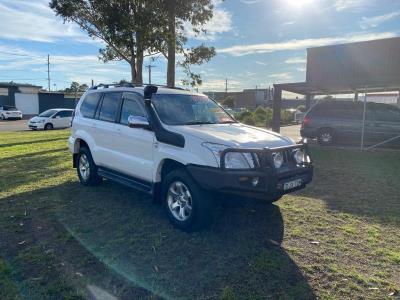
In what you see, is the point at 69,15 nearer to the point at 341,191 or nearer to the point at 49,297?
the point at 341,191

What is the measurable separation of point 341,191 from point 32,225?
210 inches

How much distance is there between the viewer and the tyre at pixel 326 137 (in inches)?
559

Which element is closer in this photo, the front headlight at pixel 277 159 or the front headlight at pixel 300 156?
the front headlight at pixel 277 159

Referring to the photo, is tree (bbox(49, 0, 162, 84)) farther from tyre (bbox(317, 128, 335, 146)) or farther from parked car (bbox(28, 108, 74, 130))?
parked car (bbox(28, 108, 74, 130))

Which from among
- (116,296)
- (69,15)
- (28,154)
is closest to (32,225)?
(116,296)

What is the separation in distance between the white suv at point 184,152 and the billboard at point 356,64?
33.0ft

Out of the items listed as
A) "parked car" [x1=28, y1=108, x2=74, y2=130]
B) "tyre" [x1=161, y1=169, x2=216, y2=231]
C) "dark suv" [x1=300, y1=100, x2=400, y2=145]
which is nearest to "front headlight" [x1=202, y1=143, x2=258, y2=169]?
"tyre" [x1=161, y1=169, x2=216, y2=231]

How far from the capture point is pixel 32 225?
4887 millimetres

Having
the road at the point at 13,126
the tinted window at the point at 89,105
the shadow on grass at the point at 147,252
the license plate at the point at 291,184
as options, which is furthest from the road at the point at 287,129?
the shadow on grass at the point at 147,252

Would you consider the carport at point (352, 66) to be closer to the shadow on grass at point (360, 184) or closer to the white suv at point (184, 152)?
the shadow on grass at point (360, 184)

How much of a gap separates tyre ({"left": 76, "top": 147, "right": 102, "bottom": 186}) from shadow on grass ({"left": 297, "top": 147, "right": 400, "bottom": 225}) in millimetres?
3794

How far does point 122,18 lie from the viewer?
11648 millimetres

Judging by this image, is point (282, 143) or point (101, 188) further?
point (101, 188)

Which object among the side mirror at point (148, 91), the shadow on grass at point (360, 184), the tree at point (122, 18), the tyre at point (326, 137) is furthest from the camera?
the tyre at point (326, 137)
